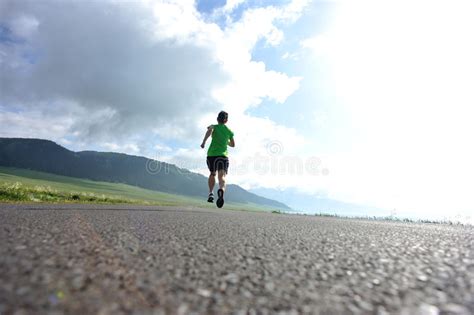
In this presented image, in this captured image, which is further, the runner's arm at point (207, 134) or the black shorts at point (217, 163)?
the runner's arm at point (207, 134)

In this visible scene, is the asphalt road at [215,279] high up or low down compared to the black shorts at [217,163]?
down

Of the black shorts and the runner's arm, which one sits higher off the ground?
the runner's arm

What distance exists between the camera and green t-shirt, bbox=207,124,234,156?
10.8m

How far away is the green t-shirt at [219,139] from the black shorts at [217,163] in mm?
174

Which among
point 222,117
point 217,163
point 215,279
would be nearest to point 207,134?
point 222,117

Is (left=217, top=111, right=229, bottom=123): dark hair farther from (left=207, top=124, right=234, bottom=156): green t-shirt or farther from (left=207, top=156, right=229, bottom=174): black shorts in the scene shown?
(left=207, top=156, right=229, bottom=174): black shorts

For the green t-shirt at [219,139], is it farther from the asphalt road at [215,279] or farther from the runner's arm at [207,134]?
the asphalt road at [215,279]

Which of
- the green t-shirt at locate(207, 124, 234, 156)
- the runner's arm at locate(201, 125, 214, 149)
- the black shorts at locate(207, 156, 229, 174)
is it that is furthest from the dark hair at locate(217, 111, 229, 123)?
the black shorts at locate(207, 156, 229, 174)

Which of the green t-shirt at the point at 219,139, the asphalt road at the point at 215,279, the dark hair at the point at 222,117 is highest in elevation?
the dark hair at the point at 222,117

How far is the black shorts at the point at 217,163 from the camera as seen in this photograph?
10570 mm

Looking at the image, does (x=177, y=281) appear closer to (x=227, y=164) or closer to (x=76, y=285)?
(x=76, y=285)

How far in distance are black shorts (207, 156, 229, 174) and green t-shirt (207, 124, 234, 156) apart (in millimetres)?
174

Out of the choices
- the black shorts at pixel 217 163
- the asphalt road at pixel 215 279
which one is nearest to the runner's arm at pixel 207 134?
the black shorts at pixel 217 163

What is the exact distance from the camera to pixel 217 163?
1067 cm
